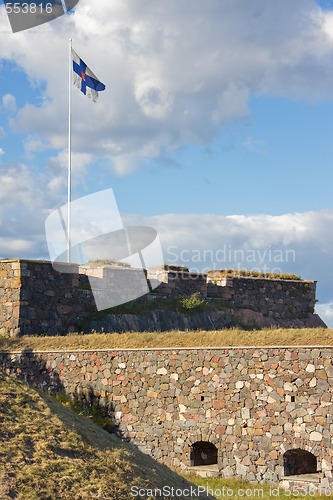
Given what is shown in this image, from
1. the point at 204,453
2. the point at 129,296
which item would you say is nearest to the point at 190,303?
the point at 129,296

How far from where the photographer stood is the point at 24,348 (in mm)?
21344

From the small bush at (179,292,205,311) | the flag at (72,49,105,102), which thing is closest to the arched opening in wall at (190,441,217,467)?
the small bush at (179,292,205,311)

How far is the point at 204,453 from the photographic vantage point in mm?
18141

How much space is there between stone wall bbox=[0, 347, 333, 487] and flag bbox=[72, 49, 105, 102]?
11.7 meters

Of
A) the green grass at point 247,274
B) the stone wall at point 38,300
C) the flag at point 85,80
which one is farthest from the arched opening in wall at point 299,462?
the flag at point 85,80

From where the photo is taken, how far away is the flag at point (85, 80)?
27688 mm

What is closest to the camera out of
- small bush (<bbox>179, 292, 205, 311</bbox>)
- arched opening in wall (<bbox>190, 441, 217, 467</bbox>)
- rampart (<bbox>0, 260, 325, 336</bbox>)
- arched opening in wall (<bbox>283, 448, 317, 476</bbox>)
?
arched opening in wall (<bbox>283, 448, 317, 476</bbox>)

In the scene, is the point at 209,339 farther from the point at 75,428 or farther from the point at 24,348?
the point at 75,428

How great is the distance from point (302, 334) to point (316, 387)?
161 centimetres

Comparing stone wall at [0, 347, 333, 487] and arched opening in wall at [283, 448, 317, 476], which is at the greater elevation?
stone wall at [0, 347, 333, 487]

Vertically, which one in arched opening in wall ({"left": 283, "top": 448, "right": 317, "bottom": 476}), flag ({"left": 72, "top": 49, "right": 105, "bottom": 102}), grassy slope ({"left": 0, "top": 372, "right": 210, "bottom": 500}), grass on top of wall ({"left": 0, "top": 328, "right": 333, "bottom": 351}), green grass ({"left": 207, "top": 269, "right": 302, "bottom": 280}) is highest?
flag ({"left": 72, "top": 49, "right": 105, "bottom": 102})

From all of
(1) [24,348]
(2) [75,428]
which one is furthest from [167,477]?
(1) [24,348]

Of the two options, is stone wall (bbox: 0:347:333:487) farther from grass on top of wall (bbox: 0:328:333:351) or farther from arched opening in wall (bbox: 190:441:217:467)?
grass on top of wall (bbox: 0:328:333:351)

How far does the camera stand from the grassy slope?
9.43m
